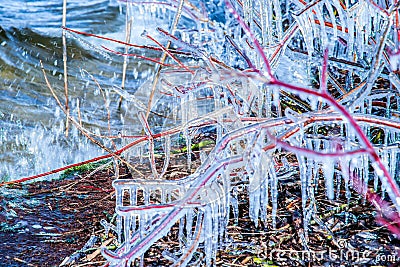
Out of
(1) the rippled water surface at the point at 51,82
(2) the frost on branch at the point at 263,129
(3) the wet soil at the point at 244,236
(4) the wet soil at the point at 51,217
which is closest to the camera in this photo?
(2) the frost on branch at the point at 263,129

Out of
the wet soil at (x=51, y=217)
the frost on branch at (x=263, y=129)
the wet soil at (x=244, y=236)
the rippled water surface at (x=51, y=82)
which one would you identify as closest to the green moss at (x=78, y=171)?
the wet soil at (x=51, y=217)

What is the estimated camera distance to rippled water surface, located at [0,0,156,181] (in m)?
5.58

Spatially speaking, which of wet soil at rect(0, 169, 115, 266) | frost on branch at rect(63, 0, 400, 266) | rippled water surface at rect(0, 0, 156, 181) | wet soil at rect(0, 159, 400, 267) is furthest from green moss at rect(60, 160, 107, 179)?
frost on branch at rect(63, 0, 400, 266)

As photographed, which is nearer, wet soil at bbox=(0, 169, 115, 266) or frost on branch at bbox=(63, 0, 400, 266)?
frost on branch at bbox=(63, 0, 400, 266)

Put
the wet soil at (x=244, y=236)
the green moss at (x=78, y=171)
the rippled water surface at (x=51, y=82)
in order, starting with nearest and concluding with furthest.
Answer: the wet soil at (x=244, y=236)
the green moss at (x=78, y=171)
the rippled water surface at (x=51, y=82)

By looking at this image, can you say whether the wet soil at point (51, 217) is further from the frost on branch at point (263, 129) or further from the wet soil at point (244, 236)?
the frost on branch at point (263, 129)

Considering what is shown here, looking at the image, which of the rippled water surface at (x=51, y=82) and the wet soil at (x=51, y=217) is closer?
the wet soil at (x=51, y=217)

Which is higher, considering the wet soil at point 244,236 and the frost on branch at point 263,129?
the frost on branch at point 263,129

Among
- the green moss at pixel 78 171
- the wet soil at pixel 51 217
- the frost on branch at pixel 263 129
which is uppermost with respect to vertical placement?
the frost on branch at pixel 263 129

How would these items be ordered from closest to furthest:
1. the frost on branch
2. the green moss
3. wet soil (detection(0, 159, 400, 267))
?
the frost on branch
wet soil (detection(0, 159, 400, 267))
the green moss

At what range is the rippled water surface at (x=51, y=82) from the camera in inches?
220

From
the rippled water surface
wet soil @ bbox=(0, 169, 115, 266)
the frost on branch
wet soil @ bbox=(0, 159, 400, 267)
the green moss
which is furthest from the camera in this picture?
the rippled water surface

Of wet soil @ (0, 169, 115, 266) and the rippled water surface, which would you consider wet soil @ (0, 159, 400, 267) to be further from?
the rippled water surface

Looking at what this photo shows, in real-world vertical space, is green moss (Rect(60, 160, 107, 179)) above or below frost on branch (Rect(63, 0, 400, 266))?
below
